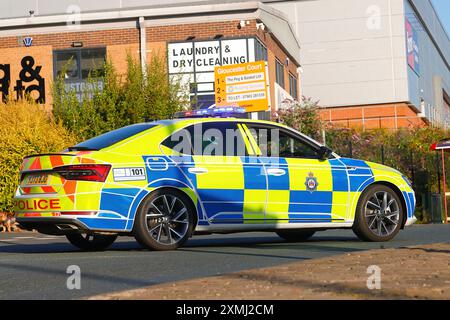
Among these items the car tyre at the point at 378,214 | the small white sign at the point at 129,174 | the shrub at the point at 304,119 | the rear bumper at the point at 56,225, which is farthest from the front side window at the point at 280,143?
the shrub at the point at 304,119

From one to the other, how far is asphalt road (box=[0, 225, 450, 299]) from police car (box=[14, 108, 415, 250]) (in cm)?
30

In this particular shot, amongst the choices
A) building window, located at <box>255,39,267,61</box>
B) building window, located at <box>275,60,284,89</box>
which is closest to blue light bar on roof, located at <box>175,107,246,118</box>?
building window, located at <box>255,39,267,61</box>

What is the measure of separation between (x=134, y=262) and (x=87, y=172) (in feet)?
4.63

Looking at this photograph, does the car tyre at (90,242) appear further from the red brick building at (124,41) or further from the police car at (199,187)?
the red brick building at (124,41)

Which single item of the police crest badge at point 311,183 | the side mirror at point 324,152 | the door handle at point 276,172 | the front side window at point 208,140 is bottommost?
the police crest badge at point 311,183

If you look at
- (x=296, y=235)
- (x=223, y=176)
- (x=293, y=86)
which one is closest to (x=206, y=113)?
(x=296, y=235)

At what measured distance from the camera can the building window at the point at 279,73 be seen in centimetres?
3906

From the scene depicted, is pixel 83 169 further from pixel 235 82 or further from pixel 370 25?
pixel 370 25

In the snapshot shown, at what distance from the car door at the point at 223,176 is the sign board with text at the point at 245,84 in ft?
59.0

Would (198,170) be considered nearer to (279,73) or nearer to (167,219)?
(167,219)

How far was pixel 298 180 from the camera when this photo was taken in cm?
1145

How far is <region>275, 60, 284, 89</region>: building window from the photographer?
39062 millimetres

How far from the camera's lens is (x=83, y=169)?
402 inches

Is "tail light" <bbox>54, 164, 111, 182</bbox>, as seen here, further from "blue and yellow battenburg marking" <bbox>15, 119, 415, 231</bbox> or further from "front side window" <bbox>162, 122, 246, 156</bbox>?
"front side window" <bbox>162, 122, 246, 156</bbox>
